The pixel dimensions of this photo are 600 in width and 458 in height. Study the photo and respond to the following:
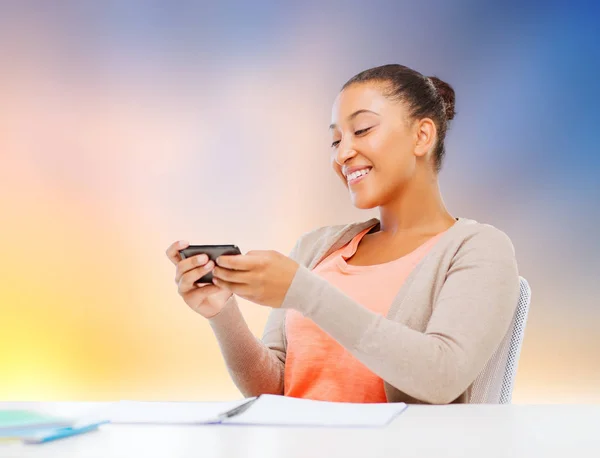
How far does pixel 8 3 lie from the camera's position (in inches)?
124

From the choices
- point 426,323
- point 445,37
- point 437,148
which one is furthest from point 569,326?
point 426,323

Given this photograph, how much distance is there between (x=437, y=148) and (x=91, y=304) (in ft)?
6.45

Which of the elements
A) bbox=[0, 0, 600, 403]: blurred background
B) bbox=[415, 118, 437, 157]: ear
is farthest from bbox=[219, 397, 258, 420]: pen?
bbox=[0, 0, 600, 403]: blurred background

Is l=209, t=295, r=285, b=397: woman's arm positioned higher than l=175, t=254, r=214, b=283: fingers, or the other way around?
l=175, t=254, r=214, b=283: fingers

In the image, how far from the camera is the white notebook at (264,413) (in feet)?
2.63

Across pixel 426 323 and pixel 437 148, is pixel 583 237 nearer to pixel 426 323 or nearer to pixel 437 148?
pixel 437 148

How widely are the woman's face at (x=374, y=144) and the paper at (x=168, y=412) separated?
68cm

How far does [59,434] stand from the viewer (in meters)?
0.71

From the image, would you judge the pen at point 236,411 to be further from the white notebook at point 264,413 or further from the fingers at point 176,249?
the fingers at point 176,249

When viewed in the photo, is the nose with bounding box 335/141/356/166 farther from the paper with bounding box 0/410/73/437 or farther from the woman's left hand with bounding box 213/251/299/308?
the paper with bounding box 0/410/73/437

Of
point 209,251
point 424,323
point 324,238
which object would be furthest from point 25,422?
point 324,238

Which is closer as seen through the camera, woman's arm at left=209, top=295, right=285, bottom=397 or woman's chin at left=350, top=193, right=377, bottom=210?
woman's arm at left=209, top=295, right=285, bottom=397


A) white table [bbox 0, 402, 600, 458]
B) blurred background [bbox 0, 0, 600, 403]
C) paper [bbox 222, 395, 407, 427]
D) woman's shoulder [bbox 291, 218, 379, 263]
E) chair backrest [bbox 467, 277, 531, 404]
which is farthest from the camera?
blurred background [bbox 0, 0, 600, 403]

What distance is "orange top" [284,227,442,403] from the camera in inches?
51.6
